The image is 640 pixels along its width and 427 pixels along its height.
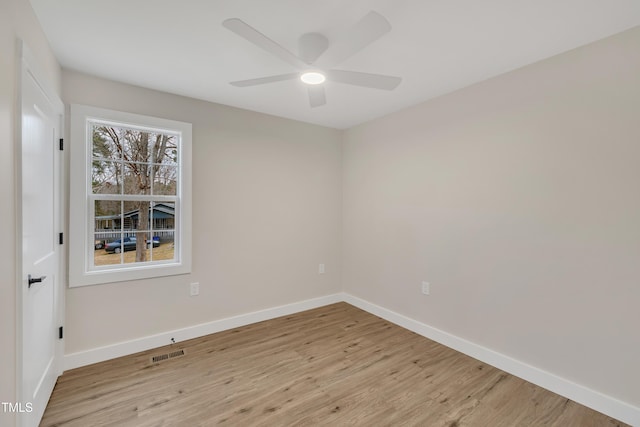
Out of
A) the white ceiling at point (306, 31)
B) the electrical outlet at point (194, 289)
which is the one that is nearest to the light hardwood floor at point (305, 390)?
the electrical outlet at point (194, 289)

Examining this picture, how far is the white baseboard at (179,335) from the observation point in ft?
7.89

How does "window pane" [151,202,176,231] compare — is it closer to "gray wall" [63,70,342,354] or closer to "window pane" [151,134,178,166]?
"gray wall" [63,70,342,354]

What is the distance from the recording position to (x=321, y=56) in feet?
6.77

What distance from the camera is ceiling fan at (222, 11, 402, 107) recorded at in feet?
4.69

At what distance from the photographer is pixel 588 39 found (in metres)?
1.91

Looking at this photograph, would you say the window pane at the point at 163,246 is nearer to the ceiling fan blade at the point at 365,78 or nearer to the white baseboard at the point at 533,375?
the ceiling fan blade at the point at 365,78

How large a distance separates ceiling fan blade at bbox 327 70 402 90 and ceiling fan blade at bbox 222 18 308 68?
0.25 m

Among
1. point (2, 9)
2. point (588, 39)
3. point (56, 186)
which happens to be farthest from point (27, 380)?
point (588, 39)

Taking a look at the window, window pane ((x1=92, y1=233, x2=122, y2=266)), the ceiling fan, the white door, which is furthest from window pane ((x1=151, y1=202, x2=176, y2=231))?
the ceiling fan

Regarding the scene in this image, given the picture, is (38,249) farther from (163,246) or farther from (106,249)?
(163,246)

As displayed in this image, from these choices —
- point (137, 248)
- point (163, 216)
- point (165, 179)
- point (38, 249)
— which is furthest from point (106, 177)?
point (38, 249)

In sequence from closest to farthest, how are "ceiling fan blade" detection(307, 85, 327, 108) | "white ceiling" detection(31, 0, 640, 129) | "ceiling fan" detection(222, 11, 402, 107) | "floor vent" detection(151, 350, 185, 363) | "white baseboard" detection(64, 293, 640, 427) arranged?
"ceiling fan" detection(222, 11, 402, 107)
"white ceiling" detection(31, 0, 640, 129)
"white baseboard" detection(64, 293, 640, 427)
"ceiling fan blade" detection(307, 85, 327, 108)
"floor vent" detection(151, 350, 185, 363)

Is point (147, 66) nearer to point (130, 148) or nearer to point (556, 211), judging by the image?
point (130, 148)

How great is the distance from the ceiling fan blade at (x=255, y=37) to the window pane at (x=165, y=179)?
185 cm
